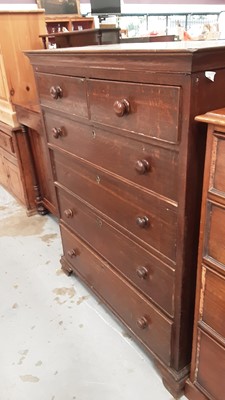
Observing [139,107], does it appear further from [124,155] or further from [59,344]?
[59,344]

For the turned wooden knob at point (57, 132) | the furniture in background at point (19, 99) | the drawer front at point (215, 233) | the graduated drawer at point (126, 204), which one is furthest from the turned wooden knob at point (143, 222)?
the furniture in background at point (19, 99)

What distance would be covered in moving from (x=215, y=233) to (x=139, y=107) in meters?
0.39

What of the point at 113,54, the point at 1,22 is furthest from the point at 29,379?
the point at 1,22

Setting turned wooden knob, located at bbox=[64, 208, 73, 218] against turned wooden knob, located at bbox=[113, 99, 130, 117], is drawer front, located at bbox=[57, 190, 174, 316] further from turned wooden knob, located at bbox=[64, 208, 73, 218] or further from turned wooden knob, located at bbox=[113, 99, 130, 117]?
turned wooden knob, located at bbox=[113, 99, 130, 117]

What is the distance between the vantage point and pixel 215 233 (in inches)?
31.9

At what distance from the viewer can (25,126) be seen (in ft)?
7.38

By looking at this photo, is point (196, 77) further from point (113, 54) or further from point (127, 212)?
point (127, 212)

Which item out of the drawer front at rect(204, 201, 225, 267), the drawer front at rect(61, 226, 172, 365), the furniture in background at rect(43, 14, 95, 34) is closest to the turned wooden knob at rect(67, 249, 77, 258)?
the drawer front at rect(61, 226, 172, 365)

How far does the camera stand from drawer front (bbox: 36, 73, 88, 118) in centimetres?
112

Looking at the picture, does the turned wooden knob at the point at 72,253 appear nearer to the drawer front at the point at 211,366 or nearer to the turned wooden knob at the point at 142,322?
the turned wooden knob at the point at 142,322

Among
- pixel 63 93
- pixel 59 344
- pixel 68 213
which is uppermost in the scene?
pixel 63 93

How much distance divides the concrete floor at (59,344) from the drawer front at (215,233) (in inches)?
27.0

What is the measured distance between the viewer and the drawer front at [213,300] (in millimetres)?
861

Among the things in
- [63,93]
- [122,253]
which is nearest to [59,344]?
[122,253]
